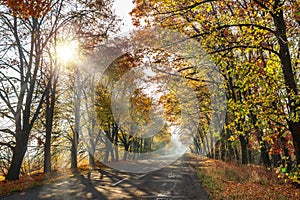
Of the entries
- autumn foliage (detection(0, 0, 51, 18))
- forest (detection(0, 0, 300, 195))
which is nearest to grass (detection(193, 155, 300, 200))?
forest (detection(0, 0, 300, 195))

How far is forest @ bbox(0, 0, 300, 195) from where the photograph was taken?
26.6 feet

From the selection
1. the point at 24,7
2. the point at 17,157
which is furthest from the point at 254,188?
the point at 17,157

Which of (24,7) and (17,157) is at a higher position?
(24,7)

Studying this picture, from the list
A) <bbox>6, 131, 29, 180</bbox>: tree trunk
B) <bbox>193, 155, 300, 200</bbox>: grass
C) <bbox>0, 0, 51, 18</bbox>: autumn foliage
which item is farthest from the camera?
<bbox>6, 131, 29, 180</bbox>: tree trunk

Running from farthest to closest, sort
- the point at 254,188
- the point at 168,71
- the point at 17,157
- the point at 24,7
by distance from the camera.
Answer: the point at 168,71 → the point at 17,157 → the point at 254,188 → the point at 24,7

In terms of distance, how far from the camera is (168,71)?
63.0 ft

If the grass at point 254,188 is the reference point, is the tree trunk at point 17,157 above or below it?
above

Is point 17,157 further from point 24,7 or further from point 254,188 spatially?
point 254,188

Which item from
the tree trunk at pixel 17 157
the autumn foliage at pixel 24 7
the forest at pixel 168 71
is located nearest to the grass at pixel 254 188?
the forest at pixel 168 71

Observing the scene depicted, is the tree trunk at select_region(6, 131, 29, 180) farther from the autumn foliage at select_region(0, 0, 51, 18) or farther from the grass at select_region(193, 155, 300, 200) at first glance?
the grass at select_region(193, 155, 300, 200)

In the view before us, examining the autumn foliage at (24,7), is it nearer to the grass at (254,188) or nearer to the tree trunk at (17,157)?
the grass at (254,188)

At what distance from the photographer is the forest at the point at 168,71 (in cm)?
812

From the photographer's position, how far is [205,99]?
83.1ft

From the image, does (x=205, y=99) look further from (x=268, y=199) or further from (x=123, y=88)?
(x=268, y=199)
